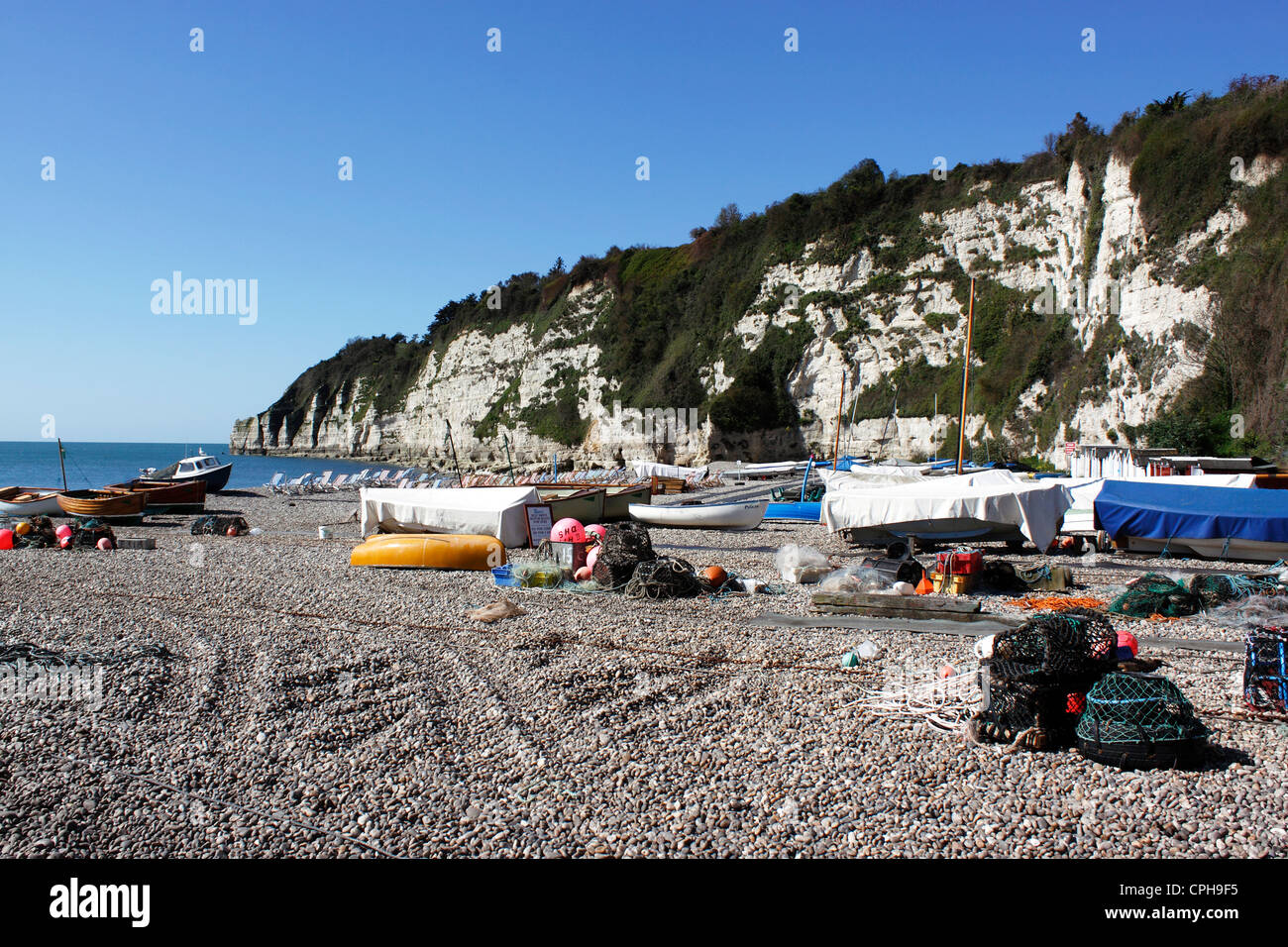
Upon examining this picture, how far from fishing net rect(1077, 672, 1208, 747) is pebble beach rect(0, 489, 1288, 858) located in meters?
0.25

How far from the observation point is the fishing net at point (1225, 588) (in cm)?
1117

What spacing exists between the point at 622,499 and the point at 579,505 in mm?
2614

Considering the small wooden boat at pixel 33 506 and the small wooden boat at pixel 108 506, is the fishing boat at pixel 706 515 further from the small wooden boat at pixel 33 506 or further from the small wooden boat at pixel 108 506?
the small wooden boat at pixel 33 506

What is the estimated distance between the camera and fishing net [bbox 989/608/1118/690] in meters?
6.27

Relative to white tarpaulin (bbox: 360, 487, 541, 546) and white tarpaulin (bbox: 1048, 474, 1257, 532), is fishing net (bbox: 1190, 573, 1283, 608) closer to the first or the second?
white tarpaulin (bbox: 1048, 474, 1257, 532)

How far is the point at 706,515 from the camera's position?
23516 millimetres

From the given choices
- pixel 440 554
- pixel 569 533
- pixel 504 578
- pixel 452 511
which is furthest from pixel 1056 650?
pixel 452 511

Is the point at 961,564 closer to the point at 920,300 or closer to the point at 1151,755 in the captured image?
the point at 1151,755

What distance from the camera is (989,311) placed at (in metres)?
50.9

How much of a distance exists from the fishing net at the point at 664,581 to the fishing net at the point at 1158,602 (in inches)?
237

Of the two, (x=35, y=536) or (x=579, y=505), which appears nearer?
(x=35, y=536)

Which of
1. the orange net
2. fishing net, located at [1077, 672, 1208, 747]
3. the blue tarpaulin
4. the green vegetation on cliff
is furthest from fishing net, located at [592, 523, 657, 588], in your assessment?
the green vegetation on cliff
